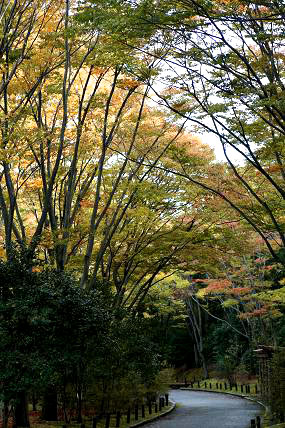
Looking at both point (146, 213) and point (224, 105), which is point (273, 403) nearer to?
point (146, 213)

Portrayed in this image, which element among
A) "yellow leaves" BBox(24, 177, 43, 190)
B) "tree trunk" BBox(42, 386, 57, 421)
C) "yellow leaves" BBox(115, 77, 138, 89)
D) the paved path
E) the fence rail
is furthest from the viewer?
the paved path

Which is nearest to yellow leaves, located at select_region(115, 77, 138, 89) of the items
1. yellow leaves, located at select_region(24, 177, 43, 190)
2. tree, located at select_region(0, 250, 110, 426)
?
yellow leaves, located at select_region(24, 177, 43, 190)

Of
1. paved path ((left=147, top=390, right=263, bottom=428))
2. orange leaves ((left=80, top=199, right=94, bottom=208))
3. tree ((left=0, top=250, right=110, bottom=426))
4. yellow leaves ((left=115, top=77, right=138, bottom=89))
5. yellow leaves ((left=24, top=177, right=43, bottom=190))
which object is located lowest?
paved path ((left=147, top=390, right=263, bottom=428))

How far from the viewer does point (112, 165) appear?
17422 mm

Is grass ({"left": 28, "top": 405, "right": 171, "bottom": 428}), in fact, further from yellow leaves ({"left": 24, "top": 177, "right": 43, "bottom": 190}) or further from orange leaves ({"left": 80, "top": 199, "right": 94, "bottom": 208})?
orange leaves ({"left": 80, "top": 199, "right": 94, "bottom": 208})

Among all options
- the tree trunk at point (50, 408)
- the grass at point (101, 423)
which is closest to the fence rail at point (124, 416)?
the grass at point (101, 423)

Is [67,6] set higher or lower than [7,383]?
higher

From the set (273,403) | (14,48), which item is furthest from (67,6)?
(273,403)

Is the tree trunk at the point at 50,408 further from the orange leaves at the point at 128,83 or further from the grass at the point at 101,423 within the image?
the orange leaves at the point at 128,83

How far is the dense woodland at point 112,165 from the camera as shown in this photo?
9195 millimetres

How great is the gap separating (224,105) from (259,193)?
5.07m

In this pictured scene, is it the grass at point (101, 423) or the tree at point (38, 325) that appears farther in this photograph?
the grass at point (101, 423)

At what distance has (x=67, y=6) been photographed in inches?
445

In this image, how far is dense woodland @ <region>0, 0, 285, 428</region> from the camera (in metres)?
9.20
